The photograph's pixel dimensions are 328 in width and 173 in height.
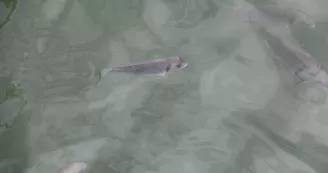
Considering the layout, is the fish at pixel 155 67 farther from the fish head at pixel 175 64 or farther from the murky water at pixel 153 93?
the murky water at pixel 153 93

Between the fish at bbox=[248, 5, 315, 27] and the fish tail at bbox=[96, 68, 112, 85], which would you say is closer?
the fish tail at bbox=[96, 68, 112, 85]

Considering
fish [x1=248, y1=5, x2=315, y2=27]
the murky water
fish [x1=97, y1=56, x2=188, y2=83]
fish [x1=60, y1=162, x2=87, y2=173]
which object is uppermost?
fish [x1=248, y1=5, x2=315, y2=27]

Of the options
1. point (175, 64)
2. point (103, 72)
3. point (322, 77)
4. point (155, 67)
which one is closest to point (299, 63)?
point (322, 77)

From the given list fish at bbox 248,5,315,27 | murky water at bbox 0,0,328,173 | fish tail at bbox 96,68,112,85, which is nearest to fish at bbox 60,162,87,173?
murky water at bbox 0,0,328,173

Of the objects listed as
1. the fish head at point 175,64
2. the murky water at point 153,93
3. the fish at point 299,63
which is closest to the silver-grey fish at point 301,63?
the fish at point 299,63

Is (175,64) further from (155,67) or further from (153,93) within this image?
(153,93)

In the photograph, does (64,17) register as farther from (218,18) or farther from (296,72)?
(296,72)

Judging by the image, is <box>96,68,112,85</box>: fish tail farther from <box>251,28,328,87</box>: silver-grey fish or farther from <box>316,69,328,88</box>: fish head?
<box>316,69,328,88</box>: fish head

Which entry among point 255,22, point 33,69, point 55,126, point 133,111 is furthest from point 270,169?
point 33,69
